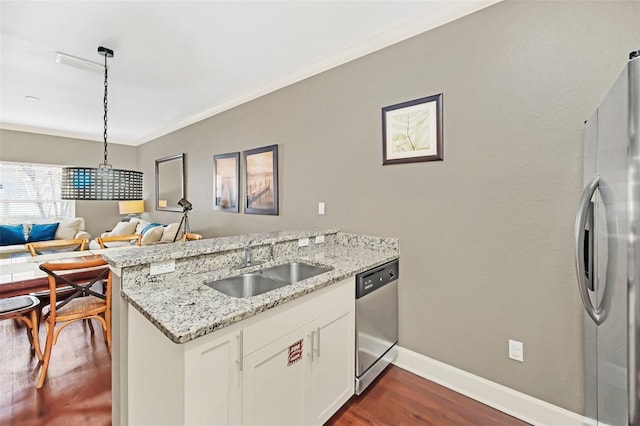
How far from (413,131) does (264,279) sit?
1.60 m

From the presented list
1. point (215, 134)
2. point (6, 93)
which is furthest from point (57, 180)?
point (215, 134)

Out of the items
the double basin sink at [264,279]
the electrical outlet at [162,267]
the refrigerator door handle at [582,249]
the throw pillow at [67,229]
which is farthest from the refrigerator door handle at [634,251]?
the throw pillow at [67,229]

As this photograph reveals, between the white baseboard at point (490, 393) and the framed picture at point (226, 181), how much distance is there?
2820mm

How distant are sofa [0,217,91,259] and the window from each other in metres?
0.29

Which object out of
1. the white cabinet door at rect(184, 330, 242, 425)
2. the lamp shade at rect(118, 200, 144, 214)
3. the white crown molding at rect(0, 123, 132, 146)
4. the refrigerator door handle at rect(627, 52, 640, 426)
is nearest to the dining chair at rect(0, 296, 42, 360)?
the white cabinet door at rect(184, 330, 242, 425)

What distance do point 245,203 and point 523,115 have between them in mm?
3068

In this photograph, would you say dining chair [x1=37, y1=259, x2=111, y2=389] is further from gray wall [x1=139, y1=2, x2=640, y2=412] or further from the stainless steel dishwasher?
gray wall [x1=139, y1=2, x2=640, y2=412]

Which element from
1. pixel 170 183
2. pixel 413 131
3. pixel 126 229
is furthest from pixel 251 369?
pixel 126 229

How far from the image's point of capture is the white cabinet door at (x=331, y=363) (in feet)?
4.99

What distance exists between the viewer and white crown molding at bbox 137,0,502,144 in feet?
6.39

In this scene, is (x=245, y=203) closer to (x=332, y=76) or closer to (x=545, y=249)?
(x=332, y=76)

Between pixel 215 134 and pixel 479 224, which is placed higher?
pixel 215 134

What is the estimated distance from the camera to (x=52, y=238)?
524cm

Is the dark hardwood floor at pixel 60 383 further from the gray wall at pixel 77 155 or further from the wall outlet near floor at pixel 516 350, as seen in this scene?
the gray wall at pixel 77 155
